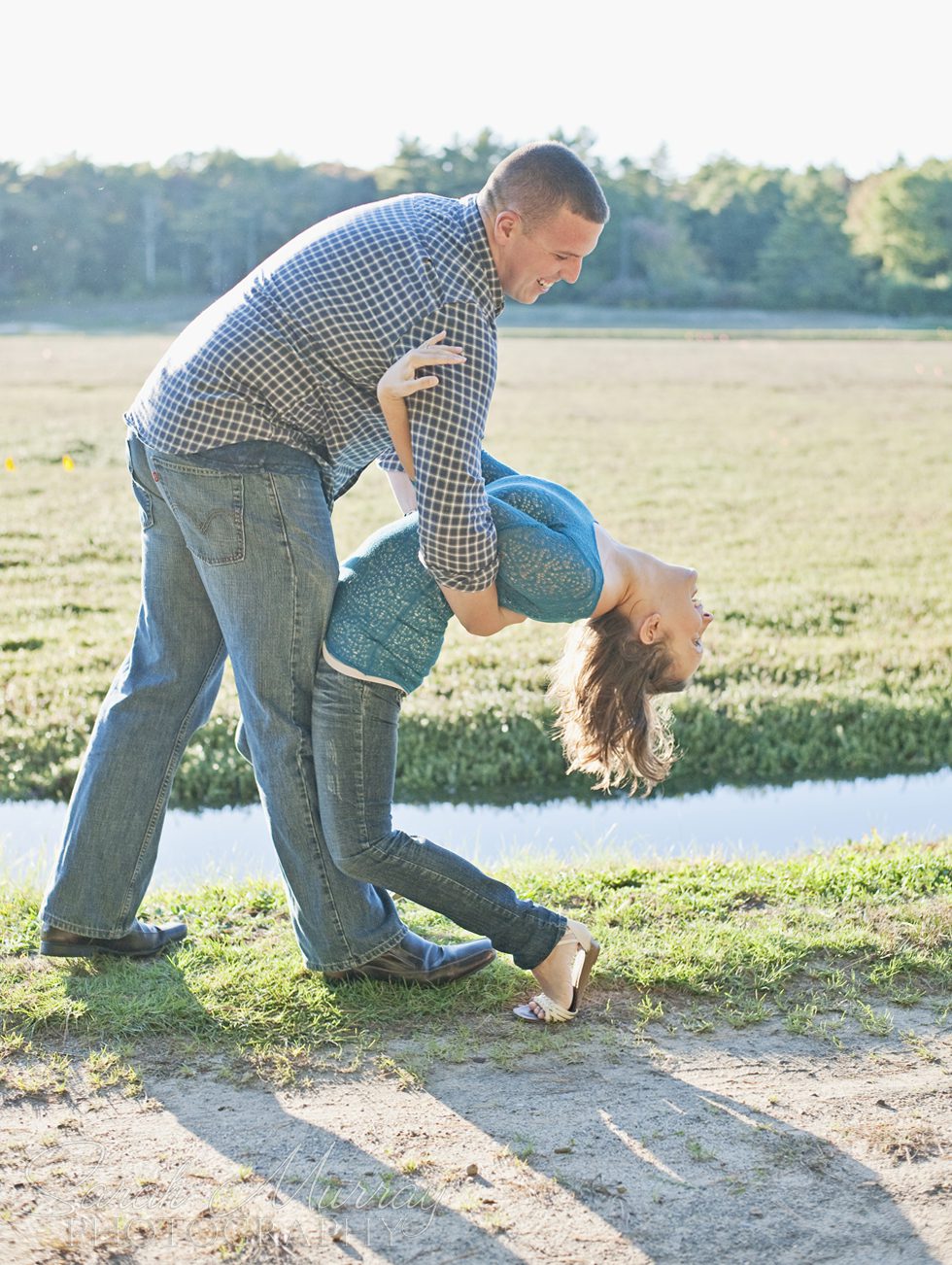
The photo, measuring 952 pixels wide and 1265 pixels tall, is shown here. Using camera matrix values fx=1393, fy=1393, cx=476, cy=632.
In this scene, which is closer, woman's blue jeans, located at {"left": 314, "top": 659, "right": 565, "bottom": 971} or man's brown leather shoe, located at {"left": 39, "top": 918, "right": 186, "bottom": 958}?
woman's blue jeans, located at {"left": 314, "top": 659, "right": 565, "bottom": 971}

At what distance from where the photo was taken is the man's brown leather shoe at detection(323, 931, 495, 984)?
368 cm

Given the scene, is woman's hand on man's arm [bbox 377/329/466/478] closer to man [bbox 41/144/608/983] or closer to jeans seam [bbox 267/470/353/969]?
man [bbox 41/144/608/983]

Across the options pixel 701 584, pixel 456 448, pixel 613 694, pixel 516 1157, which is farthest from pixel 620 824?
pixel 701 584

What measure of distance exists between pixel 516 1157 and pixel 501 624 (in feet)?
4.04

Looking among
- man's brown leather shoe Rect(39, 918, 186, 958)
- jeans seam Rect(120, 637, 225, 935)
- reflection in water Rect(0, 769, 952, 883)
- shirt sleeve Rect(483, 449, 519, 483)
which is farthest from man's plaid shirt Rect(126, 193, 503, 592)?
reflection in water Rect(0, 769, 952, 883)

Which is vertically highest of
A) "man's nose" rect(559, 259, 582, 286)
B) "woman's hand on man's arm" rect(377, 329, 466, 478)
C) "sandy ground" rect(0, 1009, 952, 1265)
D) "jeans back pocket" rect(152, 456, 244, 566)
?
"man's nose" rect(559, 259, 582, 286)

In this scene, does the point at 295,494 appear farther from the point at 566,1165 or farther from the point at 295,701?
the point at 566,1165

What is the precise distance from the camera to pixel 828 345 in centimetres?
4259

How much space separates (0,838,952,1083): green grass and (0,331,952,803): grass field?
6.46ft

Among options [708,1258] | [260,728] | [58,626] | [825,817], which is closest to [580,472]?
[58,626]

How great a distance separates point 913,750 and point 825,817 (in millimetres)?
904

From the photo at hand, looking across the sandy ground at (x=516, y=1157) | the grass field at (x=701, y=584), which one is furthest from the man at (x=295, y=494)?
the grass field at (x=701, y=584)

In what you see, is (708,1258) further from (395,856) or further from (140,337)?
(140,337)

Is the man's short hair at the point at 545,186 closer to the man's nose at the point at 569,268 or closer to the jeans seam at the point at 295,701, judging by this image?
the man's nose at the point at 569,268
